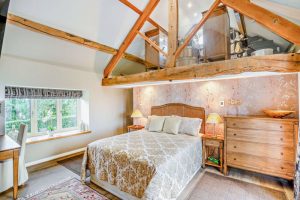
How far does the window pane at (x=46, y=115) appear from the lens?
3.71 meters

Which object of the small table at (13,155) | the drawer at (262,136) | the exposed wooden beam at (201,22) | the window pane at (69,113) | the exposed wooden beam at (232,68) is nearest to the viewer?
the small table at (13,155)

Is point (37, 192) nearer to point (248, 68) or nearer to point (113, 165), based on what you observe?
point (113, 165)

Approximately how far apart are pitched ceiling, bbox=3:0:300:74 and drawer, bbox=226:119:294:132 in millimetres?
1568

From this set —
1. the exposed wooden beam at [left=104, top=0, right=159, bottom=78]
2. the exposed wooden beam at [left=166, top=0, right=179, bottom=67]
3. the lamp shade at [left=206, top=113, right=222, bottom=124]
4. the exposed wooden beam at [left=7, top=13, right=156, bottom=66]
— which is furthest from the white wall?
the lamp shade at [left=206, top=113, right=222, bottom=124]

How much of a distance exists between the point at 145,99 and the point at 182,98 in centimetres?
123

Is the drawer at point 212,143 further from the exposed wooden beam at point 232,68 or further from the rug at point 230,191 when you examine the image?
the exposed wooden beam at point 232,68

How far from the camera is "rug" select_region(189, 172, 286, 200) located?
2.31 metres

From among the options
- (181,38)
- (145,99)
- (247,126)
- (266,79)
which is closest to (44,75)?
(145,99)

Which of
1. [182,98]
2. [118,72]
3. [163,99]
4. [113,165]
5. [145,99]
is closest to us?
[113,165]

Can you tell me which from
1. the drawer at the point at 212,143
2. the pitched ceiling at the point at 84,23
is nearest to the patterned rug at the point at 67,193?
the drawer at the point at 212,143

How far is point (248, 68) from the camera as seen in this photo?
247cm

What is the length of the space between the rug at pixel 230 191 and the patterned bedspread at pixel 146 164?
0.25 metres

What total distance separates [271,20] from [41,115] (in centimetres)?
489

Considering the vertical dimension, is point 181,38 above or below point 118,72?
above
